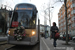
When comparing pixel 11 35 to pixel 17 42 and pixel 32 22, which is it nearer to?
pixel 17 42

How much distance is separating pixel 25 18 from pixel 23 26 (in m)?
0.68

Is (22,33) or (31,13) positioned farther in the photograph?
(31,13)

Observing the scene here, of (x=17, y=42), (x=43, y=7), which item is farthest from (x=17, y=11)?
(x=43, y=7)

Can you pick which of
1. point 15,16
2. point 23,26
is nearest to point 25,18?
point 23,26

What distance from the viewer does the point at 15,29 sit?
7.91 m

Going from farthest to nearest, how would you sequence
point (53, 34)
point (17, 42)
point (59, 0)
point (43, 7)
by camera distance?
point (43, 7) → point (59, 0) → point (53, 34) → point (17, 42)

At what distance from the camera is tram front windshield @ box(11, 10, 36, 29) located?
8075 millimetres

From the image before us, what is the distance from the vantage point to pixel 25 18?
8.19m

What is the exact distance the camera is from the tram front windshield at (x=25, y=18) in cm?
807

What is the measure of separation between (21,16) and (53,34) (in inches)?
115

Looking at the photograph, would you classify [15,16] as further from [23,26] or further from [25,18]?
[23,26]

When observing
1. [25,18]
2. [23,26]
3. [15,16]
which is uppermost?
[15,16]

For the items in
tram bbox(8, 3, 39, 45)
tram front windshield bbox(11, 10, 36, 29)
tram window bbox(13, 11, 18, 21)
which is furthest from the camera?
tram window bbox(13, 11, 18, 21)

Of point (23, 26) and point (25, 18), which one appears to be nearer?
point (23, 26)
